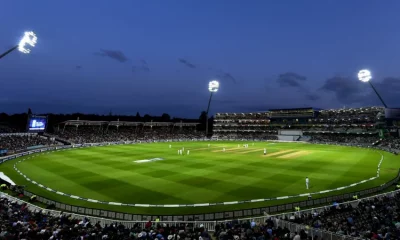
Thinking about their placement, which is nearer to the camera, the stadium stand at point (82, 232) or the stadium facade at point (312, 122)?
the stadium stand at point (82, 232)

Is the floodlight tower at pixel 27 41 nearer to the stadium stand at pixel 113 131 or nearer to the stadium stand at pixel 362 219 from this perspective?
the stadium stand at pixel 362 219

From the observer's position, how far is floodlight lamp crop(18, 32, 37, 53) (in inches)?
912

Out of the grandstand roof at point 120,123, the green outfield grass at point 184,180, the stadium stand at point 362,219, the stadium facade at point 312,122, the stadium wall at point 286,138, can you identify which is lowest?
the green outfield grass at point 184,180

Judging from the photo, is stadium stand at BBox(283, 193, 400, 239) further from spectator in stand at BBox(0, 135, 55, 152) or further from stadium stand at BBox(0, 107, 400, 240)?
spectator in stand at BBox(0, 135, 55, 152)

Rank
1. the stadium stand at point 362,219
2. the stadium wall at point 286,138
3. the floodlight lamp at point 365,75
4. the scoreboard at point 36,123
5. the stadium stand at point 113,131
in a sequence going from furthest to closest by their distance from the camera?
the stadium wall at point 286,138
the stadium stand at point 113,131
the scoreboard at point 36,123
the floodlight lamp at point 365,75
the stadium stand at point 362,219

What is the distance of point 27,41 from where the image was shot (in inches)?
920

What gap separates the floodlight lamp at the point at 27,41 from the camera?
76.0 feet

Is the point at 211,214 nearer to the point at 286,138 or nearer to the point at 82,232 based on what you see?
the point at 82,232

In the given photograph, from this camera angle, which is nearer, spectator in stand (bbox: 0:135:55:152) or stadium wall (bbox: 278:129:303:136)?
spectator in stand (bbox: 0:135:55:152)

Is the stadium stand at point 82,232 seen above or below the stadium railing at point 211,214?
above

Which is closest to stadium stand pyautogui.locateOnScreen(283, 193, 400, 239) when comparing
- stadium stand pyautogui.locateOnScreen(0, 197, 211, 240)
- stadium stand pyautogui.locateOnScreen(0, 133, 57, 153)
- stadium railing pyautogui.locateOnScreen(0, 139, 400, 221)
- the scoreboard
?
stadium railing pyautogui.locateOnScreen(0, 139, 400, 221)

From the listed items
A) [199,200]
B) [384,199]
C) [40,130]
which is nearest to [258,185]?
[199,200]

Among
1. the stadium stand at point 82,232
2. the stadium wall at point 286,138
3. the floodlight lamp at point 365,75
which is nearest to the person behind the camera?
the stadium stand at point 82,232

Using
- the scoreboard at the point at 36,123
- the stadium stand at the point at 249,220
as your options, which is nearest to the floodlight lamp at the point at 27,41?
the stadium stand at the point at 249,220
